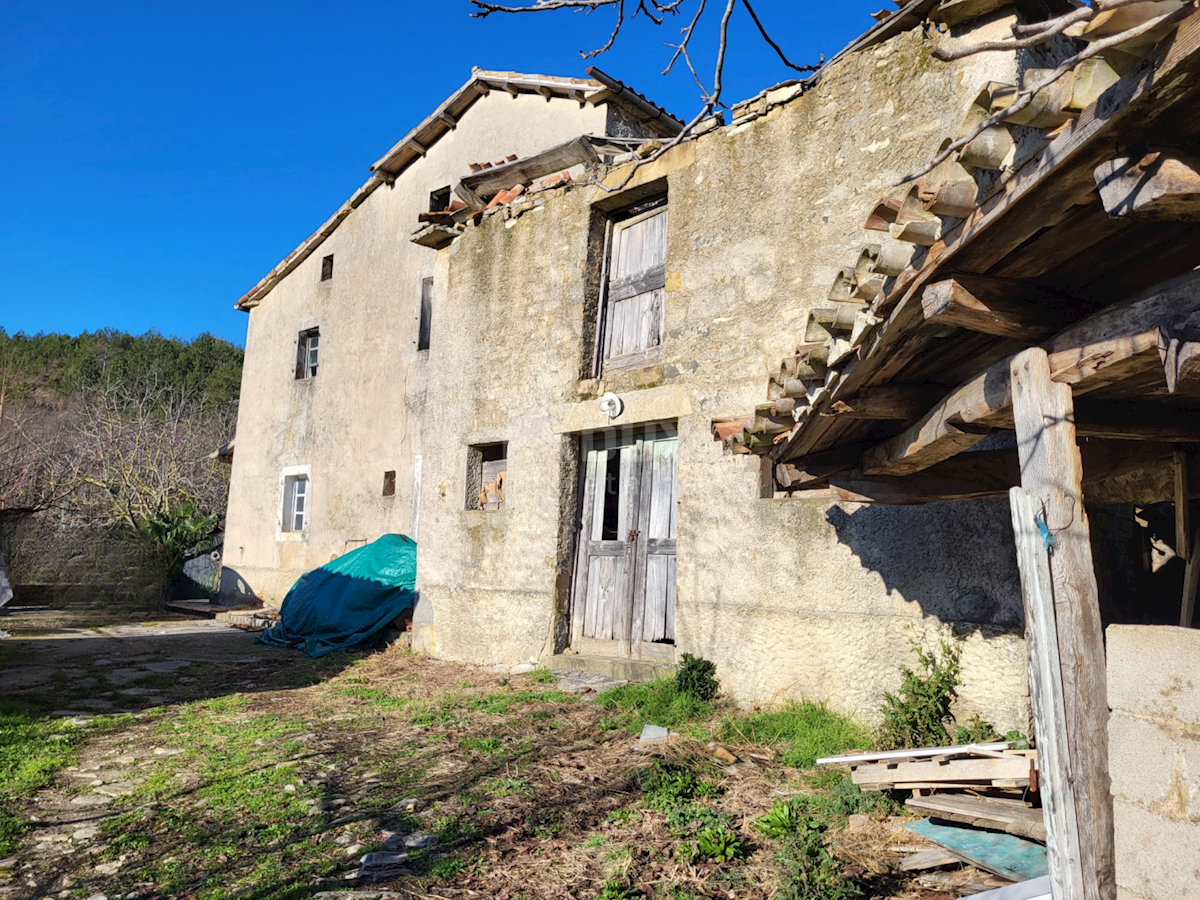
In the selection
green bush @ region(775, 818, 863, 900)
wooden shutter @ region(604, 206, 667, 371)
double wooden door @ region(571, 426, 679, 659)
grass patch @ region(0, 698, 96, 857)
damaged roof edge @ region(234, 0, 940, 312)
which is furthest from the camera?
damaged roof edge @ region(234, 0, 940, 312)

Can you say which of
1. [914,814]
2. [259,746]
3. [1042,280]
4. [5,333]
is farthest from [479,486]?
[5,333]

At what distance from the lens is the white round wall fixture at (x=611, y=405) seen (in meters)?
7.21

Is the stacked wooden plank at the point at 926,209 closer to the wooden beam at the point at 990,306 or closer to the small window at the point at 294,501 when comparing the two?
the wooden beam at the point at 990,306

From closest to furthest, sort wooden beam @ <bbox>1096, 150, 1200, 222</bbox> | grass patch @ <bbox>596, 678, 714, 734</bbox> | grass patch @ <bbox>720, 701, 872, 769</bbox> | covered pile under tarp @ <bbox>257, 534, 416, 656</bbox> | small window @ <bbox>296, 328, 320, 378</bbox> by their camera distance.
Answer: wooden beam @ <bbox>1096, 150, 1200, 222</bbox> → grass patch @ <bbox>720, 701, 872, 769</bbox> → grass patch @ <bbox>596, 678, 714, 734</bbox> → covered pile under tarp @ <bbox>257, 534, 416, 656</bbox> → small window @ <bbox>296, 328, 320, 378</bbox>

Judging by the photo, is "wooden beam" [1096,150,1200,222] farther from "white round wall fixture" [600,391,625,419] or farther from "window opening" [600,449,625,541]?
"window opening" [600,449,625,541]

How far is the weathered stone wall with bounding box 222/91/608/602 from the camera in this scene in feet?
41.2

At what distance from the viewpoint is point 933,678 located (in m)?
4.77

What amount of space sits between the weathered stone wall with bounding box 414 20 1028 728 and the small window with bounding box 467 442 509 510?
13 cm

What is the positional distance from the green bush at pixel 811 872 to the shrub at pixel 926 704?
1384mm

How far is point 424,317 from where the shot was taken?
13.0 metres

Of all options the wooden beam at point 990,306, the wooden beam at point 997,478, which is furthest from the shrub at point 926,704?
the wooden beam at point 990,306

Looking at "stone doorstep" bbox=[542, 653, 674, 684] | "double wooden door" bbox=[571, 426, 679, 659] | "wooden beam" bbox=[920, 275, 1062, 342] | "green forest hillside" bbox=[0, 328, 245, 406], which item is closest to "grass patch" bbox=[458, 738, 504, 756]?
"stone doorstep" bbox=[542, 653, 674, 684]

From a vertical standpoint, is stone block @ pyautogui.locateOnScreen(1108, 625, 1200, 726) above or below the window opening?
below

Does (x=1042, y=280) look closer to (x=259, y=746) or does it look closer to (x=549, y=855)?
(x=549, y=855)
